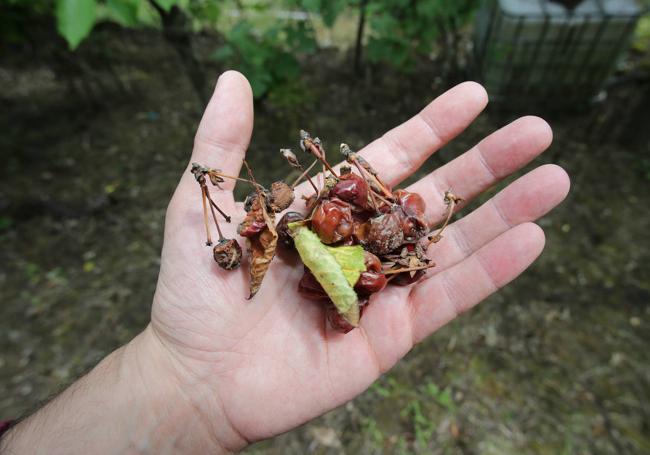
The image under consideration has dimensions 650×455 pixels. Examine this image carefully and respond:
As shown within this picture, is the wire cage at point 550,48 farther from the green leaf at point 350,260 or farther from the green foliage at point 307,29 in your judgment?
the green leaf at point 350,260

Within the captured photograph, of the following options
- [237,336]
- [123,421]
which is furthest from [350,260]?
[123,421]

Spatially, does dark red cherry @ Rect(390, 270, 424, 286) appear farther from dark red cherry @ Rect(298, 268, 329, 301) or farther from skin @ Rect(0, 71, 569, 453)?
dark red cherry @ Rect(298, 268, 329, 301)

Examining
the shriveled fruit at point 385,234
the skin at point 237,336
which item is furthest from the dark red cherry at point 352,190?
the skin at point 237,336

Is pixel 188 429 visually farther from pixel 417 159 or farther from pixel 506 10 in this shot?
pixel 506 10

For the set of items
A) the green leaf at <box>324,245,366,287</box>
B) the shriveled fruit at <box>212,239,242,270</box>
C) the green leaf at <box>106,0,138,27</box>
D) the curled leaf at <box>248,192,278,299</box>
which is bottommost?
the green leaf at <box>324,245,366,287</box>

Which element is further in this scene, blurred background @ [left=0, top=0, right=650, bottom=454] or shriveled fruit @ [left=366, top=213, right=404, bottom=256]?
blurred background @ [left=0, top=0, right=650, bottom=454]

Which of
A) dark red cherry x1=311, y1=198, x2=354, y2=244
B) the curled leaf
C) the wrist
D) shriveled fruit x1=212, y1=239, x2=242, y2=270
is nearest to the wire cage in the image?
dark red cherry x1=311, y1=198, x2=354, y2=244
